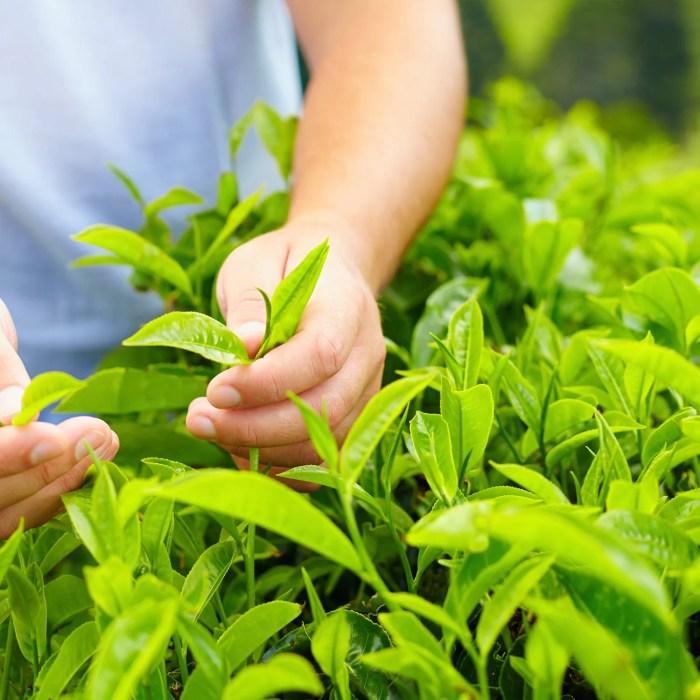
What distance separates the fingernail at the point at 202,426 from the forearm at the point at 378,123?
10.2 inches

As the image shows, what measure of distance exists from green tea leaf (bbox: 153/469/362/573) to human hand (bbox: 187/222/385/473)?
14 cm

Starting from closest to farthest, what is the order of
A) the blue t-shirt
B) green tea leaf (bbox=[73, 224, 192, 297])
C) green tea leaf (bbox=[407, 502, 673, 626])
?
green tea leaf (bbox=[407, 502, 673, 626]) → green tea leaf (bbox=[73, 224, 192, 297]) → the blue t-shirt

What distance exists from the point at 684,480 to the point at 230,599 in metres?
0.32

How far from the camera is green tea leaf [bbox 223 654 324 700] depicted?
0.30 m

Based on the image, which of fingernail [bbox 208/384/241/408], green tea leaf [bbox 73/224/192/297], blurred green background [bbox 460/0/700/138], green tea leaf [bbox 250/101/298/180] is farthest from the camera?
blurred green background [bbox 460/0/700/138]

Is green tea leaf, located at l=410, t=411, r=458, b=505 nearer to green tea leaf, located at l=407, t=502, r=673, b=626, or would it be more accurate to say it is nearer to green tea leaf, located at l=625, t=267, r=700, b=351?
green tea leaf, located at l=407, t=502, r=673, b=626

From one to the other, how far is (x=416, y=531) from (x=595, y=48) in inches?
422

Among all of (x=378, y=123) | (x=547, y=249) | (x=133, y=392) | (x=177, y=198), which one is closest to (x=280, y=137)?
Result: (x=378, y=123)

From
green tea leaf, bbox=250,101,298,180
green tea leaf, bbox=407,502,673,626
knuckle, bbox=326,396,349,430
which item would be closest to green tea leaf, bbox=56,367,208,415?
knuckle, bbox=326,396,349,430

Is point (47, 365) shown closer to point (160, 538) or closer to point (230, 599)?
point (230, 599)

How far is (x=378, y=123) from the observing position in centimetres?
90

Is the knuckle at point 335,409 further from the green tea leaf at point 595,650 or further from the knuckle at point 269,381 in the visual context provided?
the green tea leaf at point 595,650

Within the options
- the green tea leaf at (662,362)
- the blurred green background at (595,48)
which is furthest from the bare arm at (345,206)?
the blurred green background at (595,48)

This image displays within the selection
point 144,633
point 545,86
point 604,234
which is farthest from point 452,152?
point 545,86
